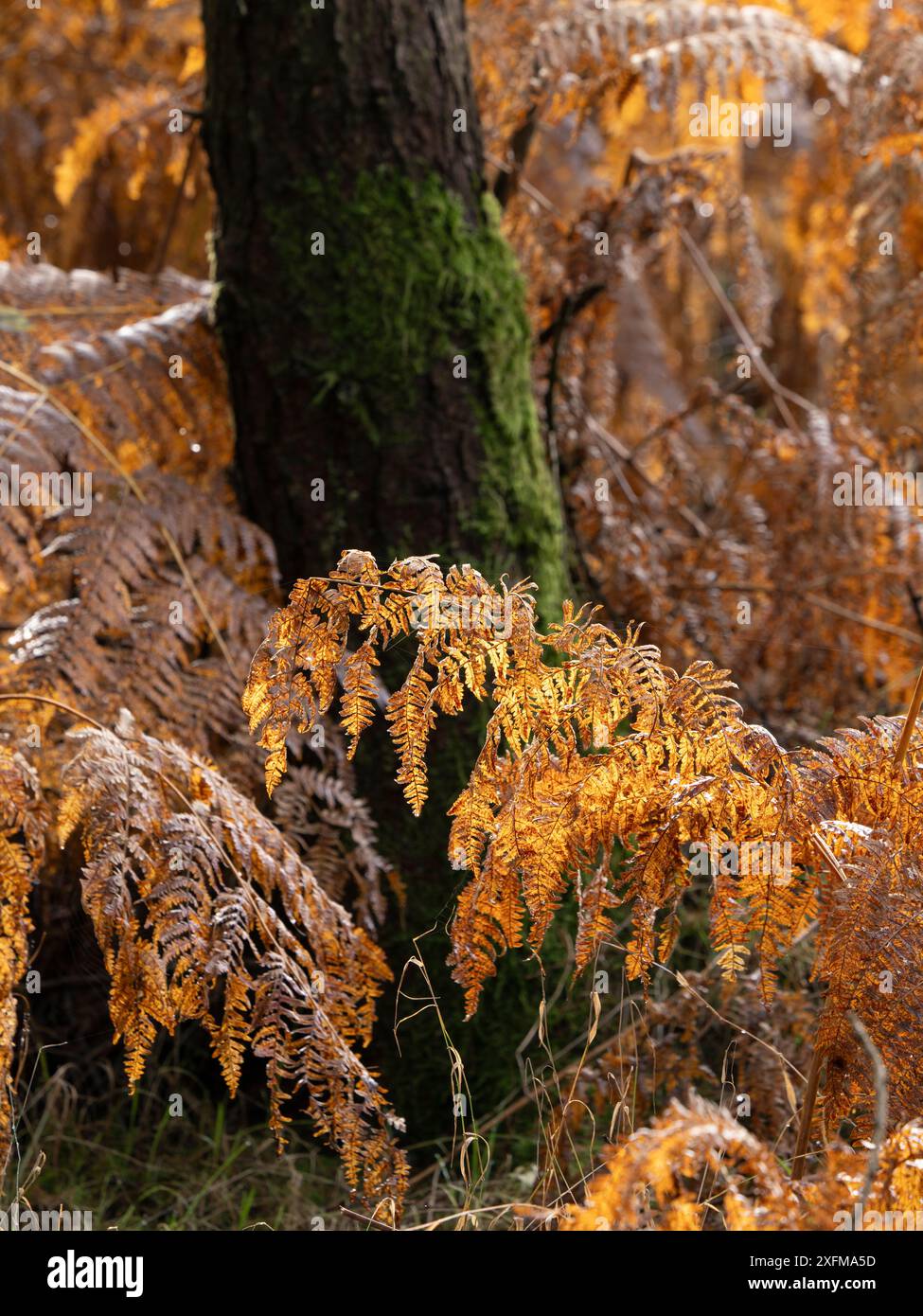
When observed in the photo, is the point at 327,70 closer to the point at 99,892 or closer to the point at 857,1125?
the point at 99,892

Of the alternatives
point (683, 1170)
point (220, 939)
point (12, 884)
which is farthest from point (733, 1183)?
point (12, 884)

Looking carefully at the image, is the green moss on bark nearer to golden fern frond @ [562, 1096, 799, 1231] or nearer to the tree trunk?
the tree trunk

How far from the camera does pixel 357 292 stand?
95.3 inches

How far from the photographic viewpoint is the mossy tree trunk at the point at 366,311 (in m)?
2.39

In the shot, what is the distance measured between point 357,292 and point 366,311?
46 mm

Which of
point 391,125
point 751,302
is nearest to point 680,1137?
point 391,125

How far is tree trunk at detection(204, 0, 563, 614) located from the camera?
2393mm

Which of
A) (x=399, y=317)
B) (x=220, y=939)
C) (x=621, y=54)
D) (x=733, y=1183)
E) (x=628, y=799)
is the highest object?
(x=621, y=54)

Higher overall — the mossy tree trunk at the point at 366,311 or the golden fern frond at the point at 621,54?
the golden fern frond at the point at 621,54

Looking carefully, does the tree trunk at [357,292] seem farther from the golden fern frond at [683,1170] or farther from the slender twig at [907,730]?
the golden fern frond at [683,1170]

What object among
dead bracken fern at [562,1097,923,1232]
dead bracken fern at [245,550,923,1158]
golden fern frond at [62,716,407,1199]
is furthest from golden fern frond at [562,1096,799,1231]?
golden fern frond at [62,716,407,1199]

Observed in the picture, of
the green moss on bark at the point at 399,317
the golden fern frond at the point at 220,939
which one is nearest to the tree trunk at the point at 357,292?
the green moss on bark at the point at 399,317

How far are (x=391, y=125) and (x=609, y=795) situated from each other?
1513 mm

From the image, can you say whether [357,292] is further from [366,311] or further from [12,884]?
[12,884]
